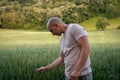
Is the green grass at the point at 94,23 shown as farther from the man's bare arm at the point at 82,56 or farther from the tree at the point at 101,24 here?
the man's bare arm at the point at 82,56

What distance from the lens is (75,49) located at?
2262 mm

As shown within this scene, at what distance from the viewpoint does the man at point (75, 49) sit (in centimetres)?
217

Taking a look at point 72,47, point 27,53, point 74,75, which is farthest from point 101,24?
point 74,75

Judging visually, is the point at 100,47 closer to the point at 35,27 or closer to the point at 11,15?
the point at 35,27

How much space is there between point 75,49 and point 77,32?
0.44ft

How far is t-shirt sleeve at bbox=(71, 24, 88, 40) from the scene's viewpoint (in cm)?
219

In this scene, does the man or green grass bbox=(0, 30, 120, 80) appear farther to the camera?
green grass bbox=(0, 30, 120, 80)

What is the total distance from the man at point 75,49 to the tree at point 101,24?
2001 mm

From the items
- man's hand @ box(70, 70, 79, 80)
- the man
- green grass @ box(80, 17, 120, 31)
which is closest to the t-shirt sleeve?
the man

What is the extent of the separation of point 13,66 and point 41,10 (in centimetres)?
86

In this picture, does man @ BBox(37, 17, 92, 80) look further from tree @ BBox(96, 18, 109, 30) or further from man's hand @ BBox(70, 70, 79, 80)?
tree @ BBox(96, 18, 109, 30)

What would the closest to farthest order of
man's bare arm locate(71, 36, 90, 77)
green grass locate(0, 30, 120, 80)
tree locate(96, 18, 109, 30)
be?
man's bare arm locate(71, 36, 90, 77), green grass locate(0, 30, 120, 80), tree locate(96, 18, 109, 30)

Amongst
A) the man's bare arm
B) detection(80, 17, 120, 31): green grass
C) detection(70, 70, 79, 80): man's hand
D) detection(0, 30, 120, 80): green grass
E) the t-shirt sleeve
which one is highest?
the t-shirt sleeve

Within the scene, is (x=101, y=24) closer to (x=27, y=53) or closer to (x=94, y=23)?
(x=94, y=23)
